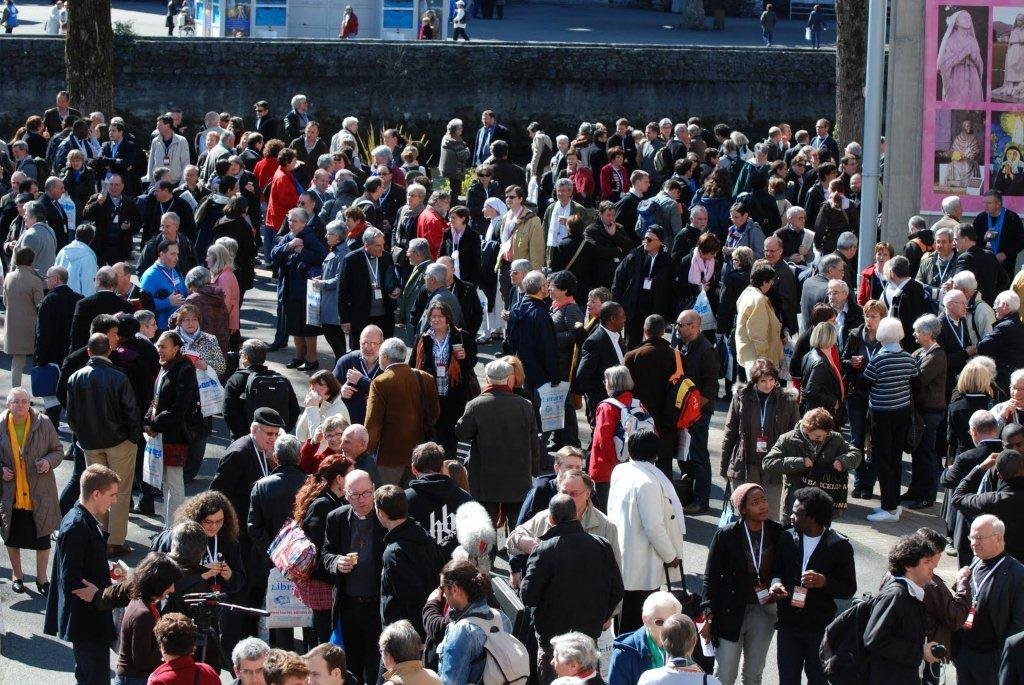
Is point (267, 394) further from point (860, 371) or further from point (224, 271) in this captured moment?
point (860, 371)

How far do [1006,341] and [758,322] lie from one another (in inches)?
76.7

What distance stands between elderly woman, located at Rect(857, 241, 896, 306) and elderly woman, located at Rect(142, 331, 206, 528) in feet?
20.3

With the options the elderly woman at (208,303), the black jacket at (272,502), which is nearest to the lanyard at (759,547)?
the black jacket at (272,502)

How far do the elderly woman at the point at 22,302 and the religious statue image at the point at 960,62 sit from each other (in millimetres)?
8672

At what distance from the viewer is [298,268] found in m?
16.2

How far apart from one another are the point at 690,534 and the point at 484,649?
4808mm

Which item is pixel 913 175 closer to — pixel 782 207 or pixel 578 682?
pixel 782 207

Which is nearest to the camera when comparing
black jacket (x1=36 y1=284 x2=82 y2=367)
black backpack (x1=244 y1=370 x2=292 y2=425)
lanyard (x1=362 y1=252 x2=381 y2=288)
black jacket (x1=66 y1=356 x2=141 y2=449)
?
black jacket (x1=66 y1=356 x2=141 y2=449)

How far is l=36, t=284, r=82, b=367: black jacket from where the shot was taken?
554 inches

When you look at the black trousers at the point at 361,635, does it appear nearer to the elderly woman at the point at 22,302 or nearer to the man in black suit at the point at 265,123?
the elderly woman at the point at 22,302

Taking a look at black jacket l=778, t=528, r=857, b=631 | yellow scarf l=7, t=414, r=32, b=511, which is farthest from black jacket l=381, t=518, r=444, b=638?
yellow scarf l=7, t=414, r=32, b=511

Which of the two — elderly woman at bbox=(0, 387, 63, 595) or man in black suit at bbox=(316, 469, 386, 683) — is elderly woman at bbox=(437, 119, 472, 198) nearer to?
elderly woman at bbox=(0, 387, 63, 595)

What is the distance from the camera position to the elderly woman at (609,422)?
11000 millimetres

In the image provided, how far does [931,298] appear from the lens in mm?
14648
